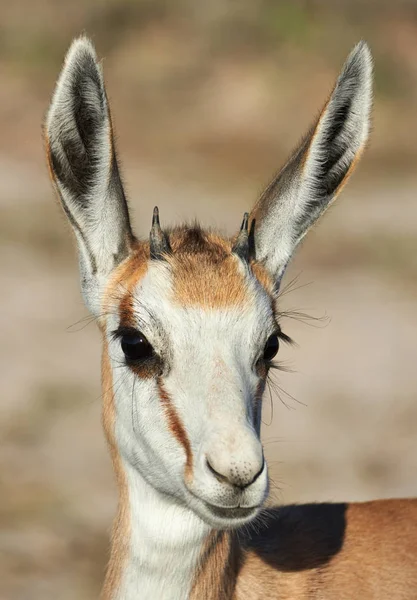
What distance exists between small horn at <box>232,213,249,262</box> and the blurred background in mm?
1557

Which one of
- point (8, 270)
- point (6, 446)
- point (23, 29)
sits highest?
point (23, 29)

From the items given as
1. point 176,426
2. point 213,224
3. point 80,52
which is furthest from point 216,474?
point 213,224

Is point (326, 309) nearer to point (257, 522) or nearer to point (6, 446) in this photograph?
point (6, 446)

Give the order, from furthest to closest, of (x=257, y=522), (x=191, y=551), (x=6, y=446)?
1. (x=6, y=446)
2. (x=257, y=522)
3. (x=191, y=551)

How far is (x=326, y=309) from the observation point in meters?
15.4

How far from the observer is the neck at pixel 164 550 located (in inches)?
206

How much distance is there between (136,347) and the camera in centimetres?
508

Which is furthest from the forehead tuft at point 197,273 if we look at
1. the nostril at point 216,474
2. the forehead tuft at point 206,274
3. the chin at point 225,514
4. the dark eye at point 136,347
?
the chin at point 225,514

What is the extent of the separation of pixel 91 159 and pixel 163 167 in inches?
611

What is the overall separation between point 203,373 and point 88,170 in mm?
1336

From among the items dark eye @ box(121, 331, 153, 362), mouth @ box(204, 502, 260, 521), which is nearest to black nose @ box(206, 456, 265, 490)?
mouth @ box(204, 502, 260, 521)

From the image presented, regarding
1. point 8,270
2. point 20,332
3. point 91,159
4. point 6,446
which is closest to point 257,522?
point 91,159

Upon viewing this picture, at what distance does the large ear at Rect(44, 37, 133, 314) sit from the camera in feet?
17.5

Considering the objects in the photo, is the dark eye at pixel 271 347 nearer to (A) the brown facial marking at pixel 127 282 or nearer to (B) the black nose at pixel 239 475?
(A) the brown facial marking at pixel 127 282
